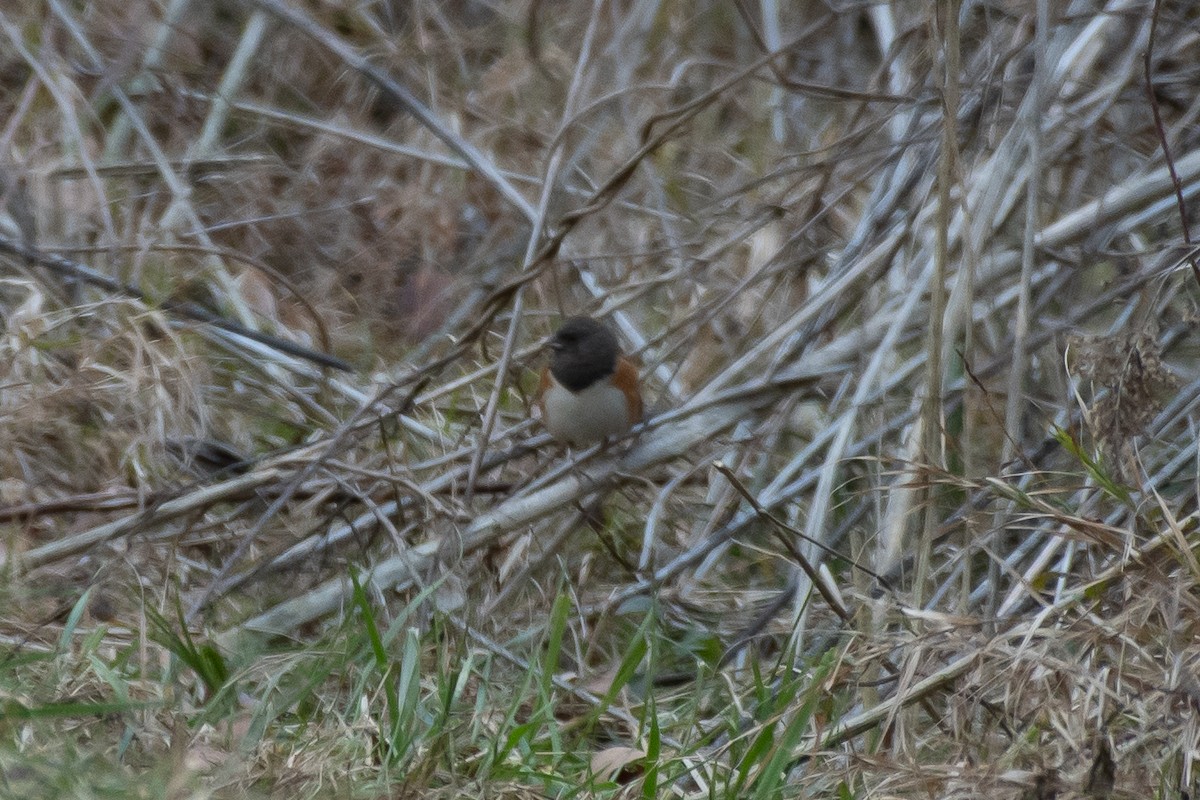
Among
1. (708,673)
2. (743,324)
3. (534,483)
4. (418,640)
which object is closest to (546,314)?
(743,324)

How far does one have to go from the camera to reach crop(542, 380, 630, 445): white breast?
10.3 feet

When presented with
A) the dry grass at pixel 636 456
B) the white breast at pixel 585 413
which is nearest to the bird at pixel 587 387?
the white breast at pixel 585 413

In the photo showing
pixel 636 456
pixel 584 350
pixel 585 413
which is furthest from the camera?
pixel 584 350

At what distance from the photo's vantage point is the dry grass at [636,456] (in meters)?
2.01

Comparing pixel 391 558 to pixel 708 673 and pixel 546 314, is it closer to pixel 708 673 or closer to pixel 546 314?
pixel 708 673

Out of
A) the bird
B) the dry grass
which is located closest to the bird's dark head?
the bird

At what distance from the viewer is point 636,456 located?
297 centimetres

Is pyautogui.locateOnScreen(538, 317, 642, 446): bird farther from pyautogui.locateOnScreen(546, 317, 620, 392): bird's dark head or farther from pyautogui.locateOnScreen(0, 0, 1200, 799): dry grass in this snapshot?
pyautogui.locateOnScreen(0, 0, 1200, 799): dry grass

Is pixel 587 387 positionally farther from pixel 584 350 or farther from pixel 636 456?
pixel 636 456

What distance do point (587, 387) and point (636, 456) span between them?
31cm

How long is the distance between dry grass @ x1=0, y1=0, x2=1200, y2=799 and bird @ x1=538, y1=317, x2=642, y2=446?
113 millimetres

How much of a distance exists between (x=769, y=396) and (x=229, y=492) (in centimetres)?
110

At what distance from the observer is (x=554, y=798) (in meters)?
2.02

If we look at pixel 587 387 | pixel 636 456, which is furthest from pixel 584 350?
pixel 636 456
